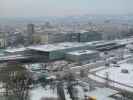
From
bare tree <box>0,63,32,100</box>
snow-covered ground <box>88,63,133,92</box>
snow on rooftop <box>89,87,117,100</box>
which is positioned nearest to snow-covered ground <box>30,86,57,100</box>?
bare tree <box>0,63,32,100</box>

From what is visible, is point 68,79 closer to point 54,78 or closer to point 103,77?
point 54,78

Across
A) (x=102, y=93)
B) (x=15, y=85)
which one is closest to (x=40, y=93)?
(x=15, y=85)

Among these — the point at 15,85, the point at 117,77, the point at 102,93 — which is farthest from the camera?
the point at 117,77

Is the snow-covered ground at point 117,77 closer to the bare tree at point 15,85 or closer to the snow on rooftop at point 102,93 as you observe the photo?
the snow on rooftop at point 102,93

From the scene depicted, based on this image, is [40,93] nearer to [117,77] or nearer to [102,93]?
[102,93]

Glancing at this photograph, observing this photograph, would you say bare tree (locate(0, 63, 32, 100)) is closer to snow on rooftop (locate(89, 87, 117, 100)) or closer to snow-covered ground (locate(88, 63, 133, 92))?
snow on rooftop (locate(89, 87, 117, 100))

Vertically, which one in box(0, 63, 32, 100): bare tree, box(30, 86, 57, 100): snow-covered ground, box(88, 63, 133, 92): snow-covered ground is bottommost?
box(30, 86, 57, 100): snow-covered ground

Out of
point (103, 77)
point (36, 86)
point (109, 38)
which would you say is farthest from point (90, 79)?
point (109, 38)

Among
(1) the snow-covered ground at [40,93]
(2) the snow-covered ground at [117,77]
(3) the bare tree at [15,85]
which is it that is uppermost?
(3) the bare tree at [15,85]

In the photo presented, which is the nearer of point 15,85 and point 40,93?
point 15,85

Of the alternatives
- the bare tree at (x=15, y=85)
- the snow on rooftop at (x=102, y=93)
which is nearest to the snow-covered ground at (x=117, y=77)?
the snow on rooftop at (x=102, y=93)

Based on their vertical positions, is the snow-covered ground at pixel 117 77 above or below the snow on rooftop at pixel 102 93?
above
